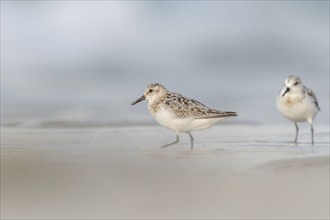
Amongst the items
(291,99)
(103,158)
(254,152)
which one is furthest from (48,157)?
(291,99)

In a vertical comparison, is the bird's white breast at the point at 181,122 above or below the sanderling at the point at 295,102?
below

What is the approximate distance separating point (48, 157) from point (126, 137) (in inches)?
30.8

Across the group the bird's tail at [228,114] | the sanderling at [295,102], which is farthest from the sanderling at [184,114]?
the sanderling at [295,102]

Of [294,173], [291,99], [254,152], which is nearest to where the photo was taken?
[294,173]

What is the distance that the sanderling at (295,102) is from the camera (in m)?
7.55

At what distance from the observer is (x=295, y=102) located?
297 inches

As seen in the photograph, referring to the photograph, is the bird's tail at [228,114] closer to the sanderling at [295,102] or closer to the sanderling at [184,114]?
the sanderling at [184,114]

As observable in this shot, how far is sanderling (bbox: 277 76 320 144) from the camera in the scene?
7.55 meters

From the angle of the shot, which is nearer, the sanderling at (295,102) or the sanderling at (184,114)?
the sanderling at (184,114)

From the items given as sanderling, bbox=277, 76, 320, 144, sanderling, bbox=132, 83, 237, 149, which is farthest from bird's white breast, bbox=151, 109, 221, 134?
sanderling, bbox=277, 76, 320, 144

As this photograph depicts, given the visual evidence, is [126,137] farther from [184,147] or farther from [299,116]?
[299,116]

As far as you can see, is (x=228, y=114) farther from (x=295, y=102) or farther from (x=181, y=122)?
(x=295, y=102)

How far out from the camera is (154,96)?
280 inches

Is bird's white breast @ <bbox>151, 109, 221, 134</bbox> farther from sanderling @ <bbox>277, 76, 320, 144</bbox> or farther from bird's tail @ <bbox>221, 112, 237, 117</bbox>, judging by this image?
sanderling @ <bbox>277, 76, 320, 144</bbox>
